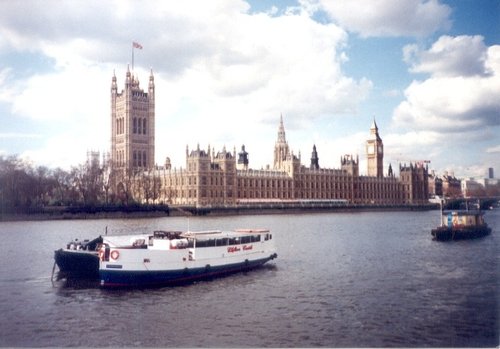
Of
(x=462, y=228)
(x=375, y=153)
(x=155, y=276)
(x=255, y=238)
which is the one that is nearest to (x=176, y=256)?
(x=155, y=276)

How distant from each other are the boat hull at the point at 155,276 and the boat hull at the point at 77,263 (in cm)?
206

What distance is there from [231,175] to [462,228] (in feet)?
189

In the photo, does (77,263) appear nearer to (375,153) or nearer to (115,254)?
(115,254)

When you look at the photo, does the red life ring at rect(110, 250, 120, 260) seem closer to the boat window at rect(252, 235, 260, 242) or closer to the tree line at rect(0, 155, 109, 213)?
the boat window at rect(252, 235, 260, 242)

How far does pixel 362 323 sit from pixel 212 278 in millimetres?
9018

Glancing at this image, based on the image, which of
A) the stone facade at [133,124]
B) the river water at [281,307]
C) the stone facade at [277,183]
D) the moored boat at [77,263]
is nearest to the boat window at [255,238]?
the river water at [281,307]

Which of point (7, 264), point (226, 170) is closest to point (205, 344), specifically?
point (7, 264)

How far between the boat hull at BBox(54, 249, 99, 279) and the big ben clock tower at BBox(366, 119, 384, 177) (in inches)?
4131

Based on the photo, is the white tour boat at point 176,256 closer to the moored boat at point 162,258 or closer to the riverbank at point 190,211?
the moored boat at point 162,258

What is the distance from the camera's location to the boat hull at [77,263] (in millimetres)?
22812

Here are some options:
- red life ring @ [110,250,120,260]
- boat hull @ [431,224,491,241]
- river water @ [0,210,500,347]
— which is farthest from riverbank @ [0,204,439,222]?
boat hull @ [431,224,491,241]

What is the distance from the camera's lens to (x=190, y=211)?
74.1 metres

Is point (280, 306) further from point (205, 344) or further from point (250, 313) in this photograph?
point (205, 344)

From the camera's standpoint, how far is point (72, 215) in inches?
2319
